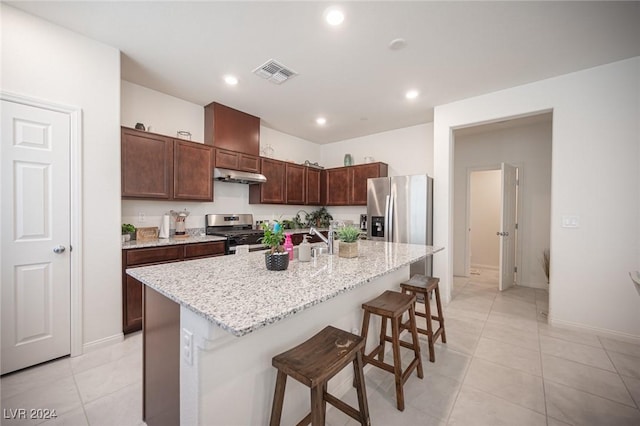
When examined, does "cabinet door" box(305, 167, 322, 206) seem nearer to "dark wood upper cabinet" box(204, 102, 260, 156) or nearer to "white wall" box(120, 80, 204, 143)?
"dark wood upper cabinet" box(204, 102, 260, 156)

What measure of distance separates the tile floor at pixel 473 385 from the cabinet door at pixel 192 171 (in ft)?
5.58

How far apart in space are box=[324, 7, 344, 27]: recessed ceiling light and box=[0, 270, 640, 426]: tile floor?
280 centimetres

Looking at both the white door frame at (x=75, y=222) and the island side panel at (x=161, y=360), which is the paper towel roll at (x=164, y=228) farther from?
the island side panel at (x=161, y=360)

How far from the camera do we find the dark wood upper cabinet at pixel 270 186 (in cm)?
426

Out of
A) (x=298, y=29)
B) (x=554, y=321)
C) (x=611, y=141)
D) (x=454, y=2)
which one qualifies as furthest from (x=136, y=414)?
(x=611, y=141)

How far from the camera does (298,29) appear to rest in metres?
2.15

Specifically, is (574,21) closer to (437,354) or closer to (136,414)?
(437,354)

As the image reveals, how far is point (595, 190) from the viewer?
268cm

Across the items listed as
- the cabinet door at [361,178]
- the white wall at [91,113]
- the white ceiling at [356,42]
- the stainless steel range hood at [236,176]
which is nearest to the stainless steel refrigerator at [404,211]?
the cabinet door at [361,178]

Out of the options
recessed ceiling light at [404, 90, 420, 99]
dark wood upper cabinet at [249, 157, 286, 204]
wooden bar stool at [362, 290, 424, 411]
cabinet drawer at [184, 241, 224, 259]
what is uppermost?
recessed ceiling light at [404, 90, 420, 99]

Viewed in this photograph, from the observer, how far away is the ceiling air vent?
267 cm

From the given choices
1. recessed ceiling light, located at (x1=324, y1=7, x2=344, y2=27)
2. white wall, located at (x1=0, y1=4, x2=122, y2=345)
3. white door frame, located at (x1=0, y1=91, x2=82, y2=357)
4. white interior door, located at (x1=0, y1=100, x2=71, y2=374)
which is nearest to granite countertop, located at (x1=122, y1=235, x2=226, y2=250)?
white wall, located at (x1=0, y1=4, x2=122, y2=345)

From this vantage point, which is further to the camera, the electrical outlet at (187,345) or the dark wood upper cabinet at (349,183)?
the dark wood upper cabinet at (349,183)

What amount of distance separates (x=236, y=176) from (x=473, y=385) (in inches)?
136
